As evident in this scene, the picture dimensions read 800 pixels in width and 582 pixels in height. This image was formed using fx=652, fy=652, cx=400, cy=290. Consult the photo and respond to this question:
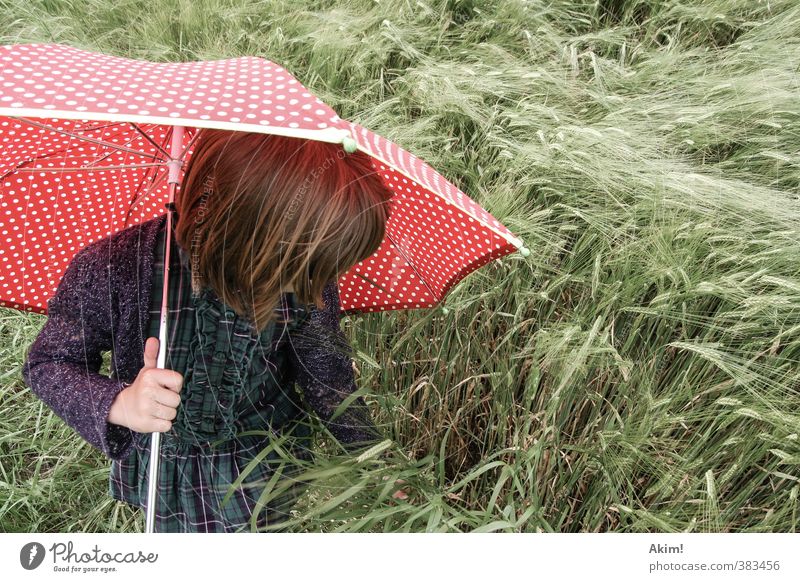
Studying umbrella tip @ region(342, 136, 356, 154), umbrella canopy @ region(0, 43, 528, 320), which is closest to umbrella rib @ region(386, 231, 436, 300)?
umbrella canopy @ region(0, 43, 528, 320)

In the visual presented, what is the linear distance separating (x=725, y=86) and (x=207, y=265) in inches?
67.9

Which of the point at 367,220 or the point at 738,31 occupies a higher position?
the point at 738,31

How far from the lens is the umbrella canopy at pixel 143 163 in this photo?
2.55ft

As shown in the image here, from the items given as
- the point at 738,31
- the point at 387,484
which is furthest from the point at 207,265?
the point at 738,31

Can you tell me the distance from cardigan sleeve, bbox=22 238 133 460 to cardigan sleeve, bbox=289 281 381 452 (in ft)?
1.20

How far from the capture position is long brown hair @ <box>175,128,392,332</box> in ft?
3.63

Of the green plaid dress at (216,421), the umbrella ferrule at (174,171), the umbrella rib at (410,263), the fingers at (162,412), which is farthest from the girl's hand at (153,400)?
the umbrella rib at (410,263)

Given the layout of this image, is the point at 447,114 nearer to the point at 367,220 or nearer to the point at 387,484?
the point at 367,220

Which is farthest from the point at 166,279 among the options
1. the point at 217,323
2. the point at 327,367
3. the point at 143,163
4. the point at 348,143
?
the point at 348,143

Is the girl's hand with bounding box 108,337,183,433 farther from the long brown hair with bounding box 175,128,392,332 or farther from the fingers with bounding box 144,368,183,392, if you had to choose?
the long brown hair with bounding box 175,128,392,332

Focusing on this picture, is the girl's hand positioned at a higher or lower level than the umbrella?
lower

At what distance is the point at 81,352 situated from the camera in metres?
1.22

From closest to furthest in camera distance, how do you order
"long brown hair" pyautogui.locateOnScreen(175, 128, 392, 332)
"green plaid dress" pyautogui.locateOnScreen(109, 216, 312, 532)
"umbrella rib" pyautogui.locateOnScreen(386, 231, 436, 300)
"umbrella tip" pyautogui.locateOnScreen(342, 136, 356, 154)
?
"umbrella tip" pyautogui.locateOnScreen(342, 136, 356, 154), "long brown hair" pyautogui.locateOnScreen(175, 128, 392, 332), "green plaid dress" pyautogui.locateOnScreen(109, 216, 312, 532), "umbrella rib" pyautogui.locateOnScreen(386, 231, 436, 300)
